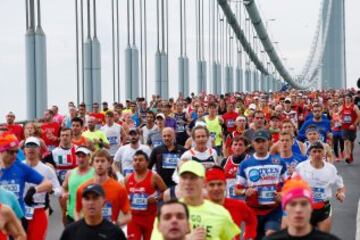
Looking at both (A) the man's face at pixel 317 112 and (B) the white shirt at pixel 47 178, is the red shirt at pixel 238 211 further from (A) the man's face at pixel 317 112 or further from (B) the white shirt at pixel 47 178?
(A) the man's face at pixel 317 112

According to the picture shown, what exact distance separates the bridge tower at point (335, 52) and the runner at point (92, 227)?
426ft

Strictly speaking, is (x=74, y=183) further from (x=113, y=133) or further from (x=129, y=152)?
(x=113, y=133)

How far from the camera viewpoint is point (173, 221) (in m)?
4.42

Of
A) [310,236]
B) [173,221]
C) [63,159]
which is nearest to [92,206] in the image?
[173,221]

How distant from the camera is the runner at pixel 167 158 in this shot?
990cm

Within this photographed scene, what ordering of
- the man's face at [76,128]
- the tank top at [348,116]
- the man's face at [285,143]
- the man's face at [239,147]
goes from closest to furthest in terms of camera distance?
the man's face at [285,143] → the man's face at [239,147] → the man's face at [76,128] → the tank top at [348,116]

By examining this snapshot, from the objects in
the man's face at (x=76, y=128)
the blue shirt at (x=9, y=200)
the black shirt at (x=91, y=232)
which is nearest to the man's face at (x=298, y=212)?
the black shirt at (x=91, y=232)

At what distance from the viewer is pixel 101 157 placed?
7586 millimetres

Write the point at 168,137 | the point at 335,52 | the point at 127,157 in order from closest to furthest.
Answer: the point at 168,137
the point at 127,157
the point at 335,52

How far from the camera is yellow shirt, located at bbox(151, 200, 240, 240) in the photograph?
5609 mm

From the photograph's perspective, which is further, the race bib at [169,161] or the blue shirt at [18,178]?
the race bib at [169,161]

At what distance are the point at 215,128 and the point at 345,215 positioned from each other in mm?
3896

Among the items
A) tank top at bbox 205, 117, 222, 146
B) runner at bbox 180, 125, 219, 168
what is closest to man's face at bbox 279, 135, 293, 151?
runner at bbox 180, 125, 219, 168

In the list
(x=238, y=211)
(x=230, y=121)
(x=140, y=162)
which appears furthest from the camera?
(x=230, y=121)
